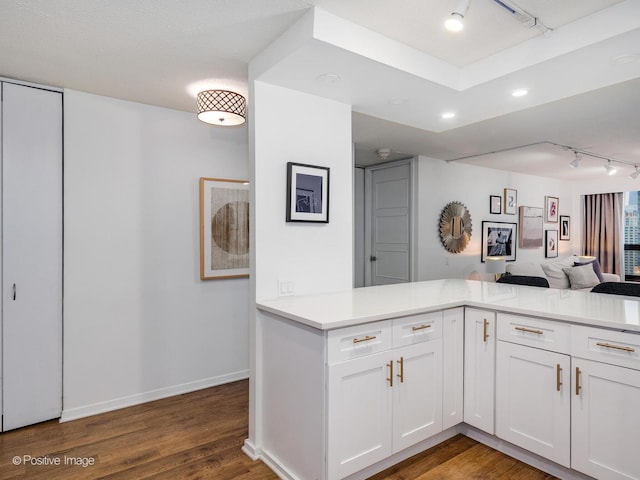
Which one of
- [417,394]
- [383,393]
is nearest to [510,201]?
[417,394]

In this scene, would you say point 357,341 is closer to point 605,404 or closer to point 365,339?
point 365,339

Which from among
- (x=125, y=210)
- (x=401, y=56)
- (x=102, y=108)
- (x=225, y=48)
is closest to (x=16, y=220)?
(x=125, y=210)

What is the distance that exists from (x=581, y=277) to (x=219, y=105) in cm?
534

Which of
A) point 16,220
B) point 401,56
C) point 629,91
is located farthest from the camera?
point 629,91

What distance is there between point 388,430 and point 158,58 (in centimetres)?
257

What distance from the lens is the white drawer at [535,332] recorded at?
201cm

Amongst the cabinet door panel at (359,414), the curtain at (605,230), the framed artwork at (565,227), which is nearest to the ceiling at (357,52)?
the cabinet door panel at (359,414)

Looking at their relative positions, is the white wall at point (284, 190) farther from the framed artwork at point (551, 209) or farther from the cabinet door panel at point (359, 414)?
the framed artwork at point (551, 209)

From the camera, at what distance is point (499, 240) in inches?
243

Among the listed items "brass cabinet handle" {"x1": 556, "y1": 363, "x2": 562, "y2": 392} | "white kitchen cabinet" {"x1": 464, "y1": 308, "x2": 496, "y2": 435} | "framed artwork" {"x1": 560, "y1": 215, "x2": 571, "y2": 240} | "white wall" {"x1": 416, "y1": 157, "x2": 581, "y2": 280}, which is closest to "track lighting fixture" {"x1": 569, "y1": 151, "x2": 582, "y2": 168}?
"white wall" {"x1": 416, "y1": 157, "x2": 581, "y2": 280}

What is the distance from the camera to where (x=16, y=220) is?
266 centimetres

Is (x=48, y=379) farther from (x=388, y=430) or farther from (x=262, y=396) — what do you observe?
(x=388, y=430)

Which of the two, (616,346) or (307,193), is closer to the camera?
(616,346)

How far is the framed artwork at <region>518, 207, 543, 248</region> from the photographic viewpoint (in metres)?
6.62
